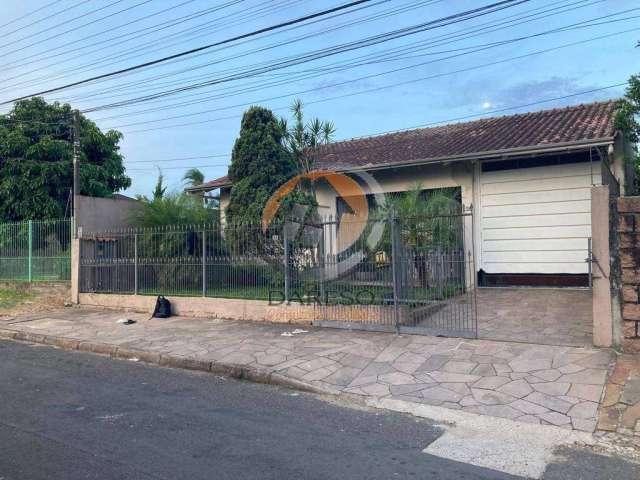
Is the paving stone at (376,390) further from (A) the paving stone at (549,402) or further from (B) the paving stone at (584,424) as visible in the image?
(B) the paving stone at (584,424)

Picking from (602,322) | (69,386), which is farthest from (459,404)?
(69,386)

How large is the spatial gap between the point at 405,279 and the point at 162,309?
5451mm

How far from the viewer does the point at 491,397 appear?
5.49 metres

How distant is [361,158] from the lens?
1441 centimetres

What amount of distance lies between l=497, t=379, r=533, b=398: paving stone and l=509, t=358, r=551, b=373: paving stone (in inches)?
14.1

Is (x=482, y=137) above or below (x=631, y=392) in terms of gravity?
above

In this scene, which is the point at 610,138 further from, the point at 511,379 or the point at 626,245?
the point at 511,379

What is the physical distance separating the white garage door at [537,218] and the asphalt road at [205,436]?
7.62 m

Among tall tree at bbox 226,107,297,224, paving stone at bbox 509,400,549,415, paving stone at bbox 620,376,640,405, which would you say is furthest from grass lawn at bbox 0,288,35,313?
paving stone at bbox 620,376,640,405

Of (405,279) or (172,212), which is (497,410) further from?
(172,212)

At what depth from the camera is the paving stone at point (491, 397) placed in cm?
537

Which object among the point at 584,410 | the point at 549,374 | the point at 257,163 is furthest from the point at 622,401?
the point at 257,163

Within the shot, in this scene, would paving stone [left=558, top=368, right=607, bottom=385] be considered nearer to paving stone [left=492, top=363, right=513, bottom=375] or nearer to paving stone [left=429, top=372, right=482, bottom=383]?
paving stone [left=492, top=363, right=513, bottom=375]

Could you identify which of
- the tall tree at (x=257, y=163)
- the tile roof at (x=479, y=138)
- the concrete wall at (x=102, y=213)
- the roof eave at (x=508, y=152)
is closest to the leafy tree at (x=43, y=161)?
the concrete wall at (x=102, y=213)
